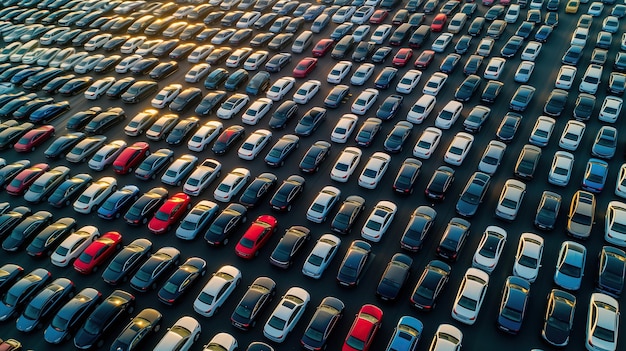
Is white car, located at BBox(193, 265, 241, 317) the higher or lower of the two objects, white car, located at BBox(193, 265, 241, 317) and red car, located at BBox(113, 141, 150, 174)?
the lower

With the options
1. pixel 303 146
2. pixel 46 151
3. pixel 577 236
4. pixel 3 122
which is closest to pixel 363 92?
pixel 303 146

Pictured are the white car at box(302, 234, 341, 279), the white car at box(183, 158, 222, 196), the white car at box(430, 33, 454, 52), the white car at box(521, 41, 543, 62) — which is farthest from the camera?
the white car at box(430, 33, 454, 52)

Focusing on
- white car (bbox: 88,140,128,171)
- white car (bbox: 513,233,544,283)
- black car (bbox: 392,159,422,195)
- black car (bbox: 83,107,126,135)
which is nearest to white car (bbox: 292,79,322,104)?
black car (bbox: 392,159,422,195)

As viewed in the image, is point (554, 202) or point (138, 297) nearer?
point (138, 297)

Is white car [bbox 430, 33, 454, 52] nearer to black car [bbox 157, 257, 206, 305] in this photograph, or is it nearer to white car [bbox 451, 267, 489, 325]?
white car [bbox 451, 267, 489, 325]

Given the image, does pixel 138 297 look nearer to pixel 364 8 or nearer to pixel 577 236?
pixel 577 236

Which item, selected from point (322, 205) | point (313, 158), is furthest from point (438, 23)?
point (322, 205)

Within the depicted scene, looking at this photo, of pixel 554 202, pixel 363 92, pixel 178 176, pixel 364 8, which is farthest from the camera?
pixel 364 8

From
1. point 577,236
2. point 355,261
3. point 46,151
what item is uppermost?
point 46,151
